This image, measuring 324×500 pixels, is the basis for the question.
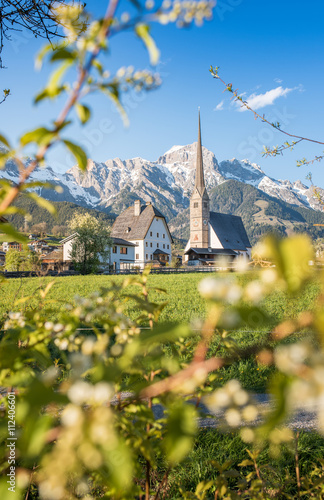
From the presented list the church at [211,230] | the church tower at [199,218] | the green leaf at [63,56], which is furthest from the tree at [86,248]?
the church tower at [199,218]

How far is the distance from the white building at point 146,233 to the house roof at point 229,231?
64.4ft

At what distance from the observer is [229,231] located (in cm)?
7531

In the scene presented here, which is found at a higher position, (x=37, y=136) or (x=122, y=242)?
(x=122, y=242)

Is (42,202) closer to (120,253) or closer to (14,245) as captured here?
(120,253)

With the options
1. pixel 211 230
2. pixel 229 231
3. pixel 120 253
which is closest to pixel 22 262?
pixel 120 253

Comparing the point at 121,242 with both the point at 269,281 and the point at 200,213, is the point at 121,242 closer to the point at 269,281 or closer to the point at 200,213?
the point at 200,213

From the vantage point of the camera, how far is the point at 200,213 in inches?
2950

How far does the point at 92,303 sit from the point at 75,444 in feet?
3.03

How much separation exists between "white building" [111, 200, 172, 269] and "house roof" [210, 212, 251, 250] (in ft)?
64.4

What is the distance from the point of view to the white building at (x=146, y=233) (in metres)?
51.4

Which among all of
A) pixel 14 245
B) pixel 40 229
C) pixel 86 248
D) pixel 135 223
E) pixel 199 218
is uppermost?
pixel 199 218

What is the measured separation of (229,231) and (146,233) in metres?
30.5

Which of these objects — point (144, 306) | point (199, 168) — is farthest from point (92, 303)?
point (199, 168)

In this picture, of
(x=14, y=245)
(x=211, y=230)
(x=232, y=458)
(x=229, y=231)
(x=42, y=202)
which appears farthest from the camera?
(x=229, y=231)
